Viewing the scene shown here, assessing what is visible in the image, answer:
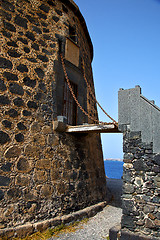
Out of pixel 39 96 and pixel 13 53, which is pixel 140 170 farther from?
pixel 13 53

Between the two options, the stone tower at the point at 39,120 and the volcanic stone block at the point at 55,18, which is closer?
the stone tower at the point at 39,120

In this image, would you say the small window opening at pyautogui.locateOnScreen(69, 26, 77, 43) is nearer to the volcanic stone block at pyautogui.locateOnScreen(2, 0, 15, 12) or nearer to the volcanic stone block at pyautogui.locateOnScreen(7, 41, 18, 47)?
the volcanic stone block at pyautogui.locateOnScreen(2, 0, 15, 12)

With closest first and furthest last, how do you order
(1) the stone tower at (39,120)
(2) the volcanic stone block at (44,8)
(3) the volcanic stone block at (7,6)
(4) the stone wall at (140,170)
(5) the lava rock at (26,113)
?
(4) the stone wall at (140,170) → (1) the stone tower at (39,120) → (5) the lava rock at (26,113) → (3) the volcanic stone block at (7,6) → (2) the volcanic stone block at (44,8)

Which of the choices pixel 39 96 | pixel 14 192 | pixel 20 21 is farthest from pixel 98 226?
pixel 20 21

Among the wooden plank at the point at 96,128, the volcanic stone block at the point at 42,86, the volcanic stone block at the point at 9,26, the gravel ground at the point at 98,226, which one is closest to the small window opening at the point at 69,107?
the wooden plank at the point at 96,128

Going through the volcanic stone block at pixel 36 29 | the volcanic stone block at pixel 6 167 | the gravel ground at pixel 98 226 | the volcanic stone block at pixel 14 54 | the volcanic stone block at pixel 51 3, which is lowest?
the gravel ground at pixel 98 226

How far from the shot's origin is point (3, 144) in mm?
4879

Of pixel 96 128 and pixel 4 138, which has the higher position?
pixel 96 128

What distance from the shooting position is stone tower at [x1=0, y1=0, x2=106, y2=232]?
16.2 ft

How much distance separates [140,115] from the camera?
4.44 m

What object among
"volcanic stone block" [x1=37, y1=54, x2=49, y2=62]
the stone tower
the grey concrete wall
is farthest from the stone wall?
"volcanic stone block" [x1=37, y1=54, x2=49, y2=62]

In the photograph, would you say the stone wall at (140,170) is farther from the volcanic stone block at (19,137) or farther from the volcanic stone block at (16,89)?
the volcanic stone block at (16,89)

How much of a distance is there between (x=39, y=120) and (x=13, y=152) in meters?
1.14

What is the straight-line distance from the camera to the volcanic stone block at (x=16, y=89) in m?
5.30
